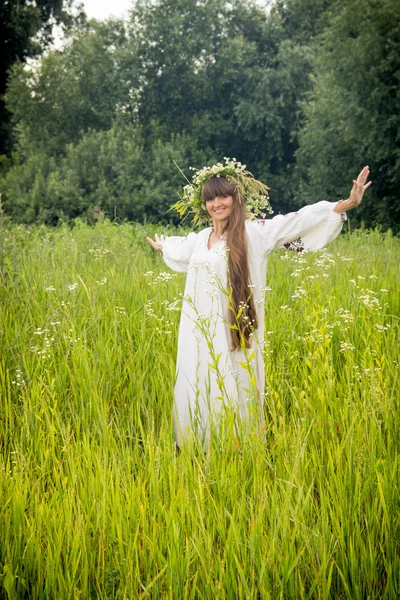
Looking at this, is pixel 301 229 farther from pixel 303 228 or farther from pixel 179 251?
pixel 179 251

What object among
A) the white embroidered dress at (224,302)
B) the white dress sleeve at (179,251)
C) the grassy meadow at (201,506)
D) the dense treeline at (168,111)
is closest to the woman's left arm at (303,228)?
the white embroidered dress at (224,302)

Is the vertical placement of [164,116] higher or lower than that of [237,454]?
higher

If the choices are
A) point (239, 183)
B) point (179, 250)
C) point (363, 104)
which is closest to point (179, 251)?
point (179, 250)

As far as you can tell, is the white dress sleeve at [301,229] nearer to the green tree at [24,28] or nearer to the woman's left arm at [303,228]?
the woman's left arm at [303,228]

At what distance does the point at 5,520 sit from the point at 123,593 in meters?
0.60

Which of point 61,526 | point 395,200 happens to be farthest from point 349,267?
point 395,200

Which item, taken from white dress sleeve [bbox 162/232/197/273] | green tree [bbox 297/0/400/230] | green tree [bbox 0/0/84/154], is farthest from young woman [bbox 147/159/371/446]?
green tree [bbox 0/0/84/154]

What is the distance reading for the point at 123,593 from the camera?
2.07m

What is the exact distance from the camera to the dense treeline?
25281mm

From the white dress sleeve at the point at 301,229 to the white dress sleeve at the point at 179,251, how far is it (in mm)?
549

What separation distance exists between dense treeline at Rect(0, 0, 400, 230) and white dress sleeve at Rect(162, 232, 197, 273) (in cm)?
1961

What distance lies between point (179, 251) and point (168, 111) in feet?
85.5

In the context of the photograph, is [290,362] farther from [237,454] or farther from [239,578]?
[239,578]

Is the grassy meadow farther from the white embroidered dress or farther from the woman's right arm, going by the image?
the woman's right arm
